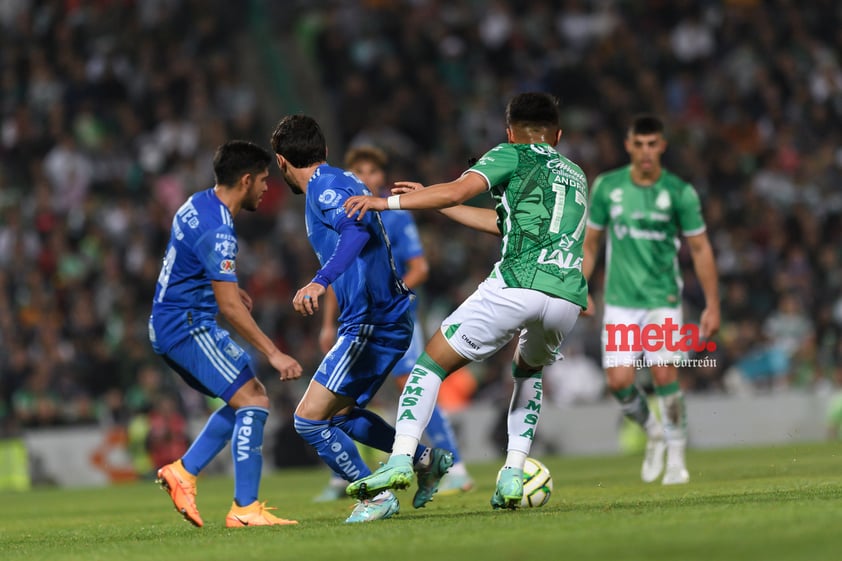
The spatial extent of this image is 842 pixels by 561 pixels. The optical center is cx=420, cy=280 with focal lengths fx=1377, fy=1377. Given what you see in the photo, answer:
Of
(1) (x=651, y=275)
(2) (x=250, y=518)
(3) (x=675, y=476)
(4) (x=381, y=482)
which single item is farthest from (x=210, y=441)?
(1) (x=651, y=275)

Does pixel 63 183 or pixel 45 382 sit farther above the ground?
pixel 63 183

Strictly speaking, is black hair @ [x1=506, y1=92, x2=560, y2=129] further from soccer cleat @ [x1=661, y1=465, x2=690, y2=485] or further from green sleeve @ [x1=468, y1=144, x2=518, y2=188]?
soccer cleat @ [x1=661, y1=465, x2=690, y2=485]

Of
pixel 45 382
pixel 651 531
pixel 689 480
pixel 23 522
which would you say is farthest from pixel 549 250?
pixel 45 382

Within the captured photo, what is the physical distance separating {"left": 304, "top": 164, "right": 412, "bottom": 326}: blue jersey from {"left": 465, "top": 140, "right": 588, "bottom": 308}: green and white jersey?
2.17 feet

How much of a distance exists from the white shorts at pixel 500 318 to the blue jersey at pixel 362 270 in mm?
485

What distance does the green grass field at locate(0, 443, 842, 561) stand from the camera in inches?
206

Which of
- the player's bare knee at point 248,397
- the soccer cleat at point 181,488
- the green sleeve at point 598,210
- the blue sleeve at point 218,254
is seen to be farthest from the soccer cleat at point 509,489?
the green sleeve at point 598,210

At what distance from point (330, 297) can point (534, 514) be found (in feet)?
13.2

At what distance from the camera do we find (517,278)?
708 centimetres

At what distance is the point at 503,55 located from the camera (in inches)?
857

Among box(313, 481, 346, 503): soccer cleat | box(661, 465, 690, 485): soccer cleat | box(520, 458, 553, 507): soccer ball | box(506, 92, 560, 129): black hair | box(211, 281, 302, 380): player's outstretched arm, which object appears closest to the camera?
box(506, 92, 560, 129): black hair

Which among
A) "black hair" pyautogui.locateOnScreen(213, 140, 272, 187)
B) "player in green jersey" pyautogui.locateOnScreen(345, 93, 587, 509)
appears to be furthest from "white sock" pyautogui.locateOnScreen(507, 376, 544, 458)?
"black hair" pyautogui.locateOnScreen(213, 140, 272, 187)

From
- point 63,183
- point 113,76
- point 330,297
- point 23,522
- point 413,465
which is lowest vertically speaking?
point 23,522

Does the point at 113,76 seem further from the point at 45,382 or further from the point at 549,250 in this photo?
the point at 549,250
